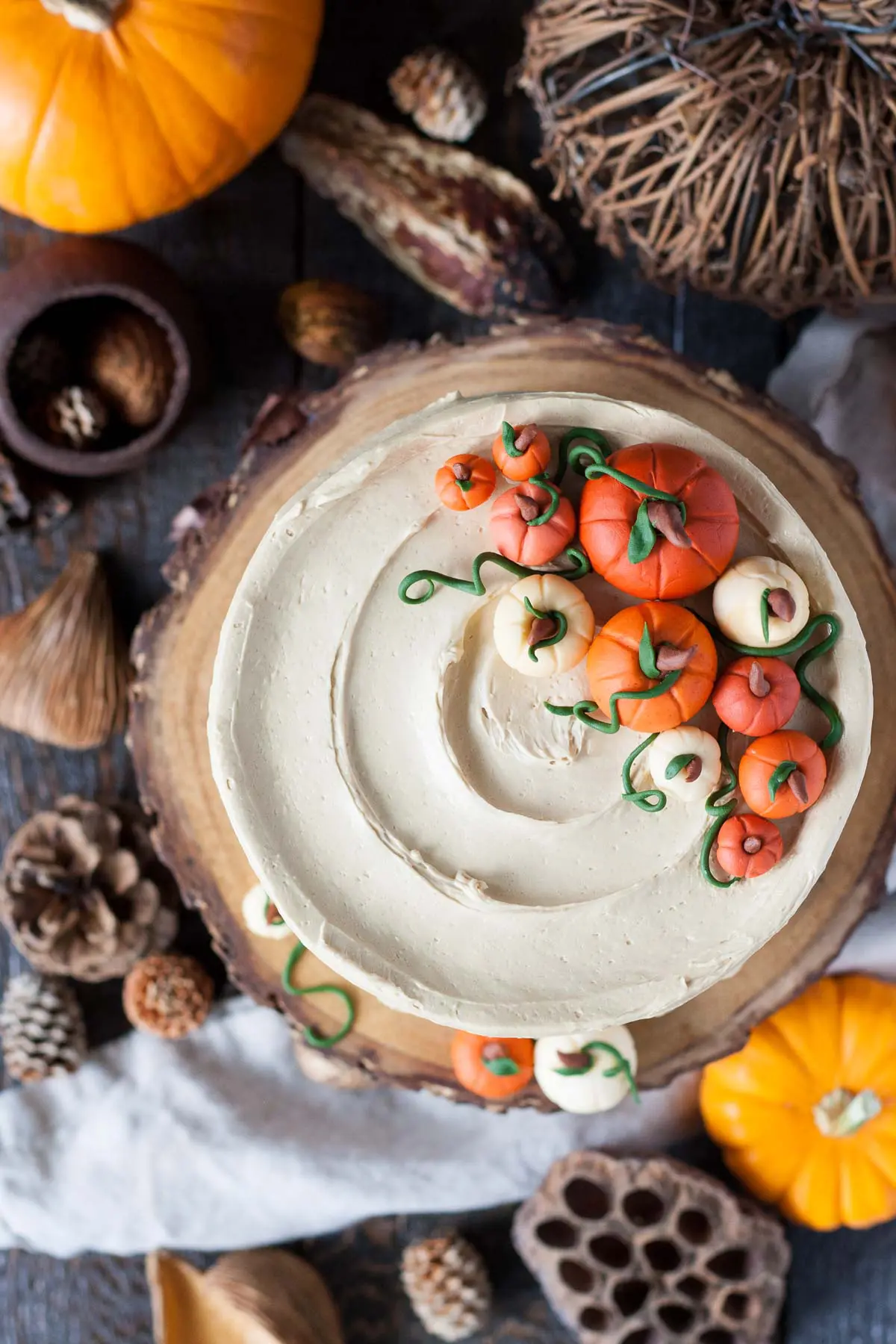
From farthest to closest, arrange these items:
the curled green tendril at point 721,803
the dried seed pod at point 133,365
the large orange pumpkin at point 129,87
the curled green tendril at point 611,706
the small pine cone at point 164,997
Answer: the small pine cone at point 164,997 < the dried seed pod at point 133,365 < the large orange pumpkin at point 129,87 < the curled green tendril at point 721,803 < the curled green tendril at point 611,706

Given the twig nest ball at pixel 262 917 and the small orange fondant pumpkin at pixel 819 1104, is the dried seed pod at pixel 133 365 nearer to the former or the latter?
the twig nest ball at pixel 262 917

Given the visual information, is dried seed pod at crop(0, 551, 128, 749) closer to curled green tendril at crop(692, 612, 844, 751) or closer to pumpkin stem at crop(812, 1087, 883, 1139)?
curled green tendril at crop(692, 612, 844, 751)

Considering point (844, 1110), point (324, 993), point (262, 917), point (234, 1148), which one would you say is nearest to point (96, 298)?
point (262, 917)

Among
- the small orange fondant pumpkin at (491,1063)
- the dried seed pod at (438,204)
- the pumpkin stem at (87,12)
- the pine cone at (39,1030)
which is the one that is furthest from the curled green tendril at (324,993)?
the pumpkin stem at (87,12)

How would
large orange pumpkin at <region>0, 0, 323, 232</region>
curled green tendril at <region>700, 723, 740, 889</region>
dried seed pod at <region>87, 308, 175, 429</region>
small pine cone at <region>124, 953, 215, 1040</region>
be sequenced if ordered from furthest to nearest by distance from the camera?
small pine cone at <region>124, 953, 215, 1040</region>, dried seed pod at <region>87, 308, 175, 429</region>, large orange pumpkin at <region>0, 0, 323, 232</region>, curled green tendril at <region>700, 723, 740, 889</region>

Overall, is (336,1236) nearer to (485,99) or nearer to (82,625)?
(82,625)

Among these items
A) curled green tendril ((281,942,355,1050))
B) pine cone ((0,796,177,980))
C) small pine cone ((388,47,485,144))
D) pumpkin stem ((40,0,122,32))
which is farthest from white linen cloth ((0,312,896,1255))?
pumpkin stem ((40,0,122,32))
